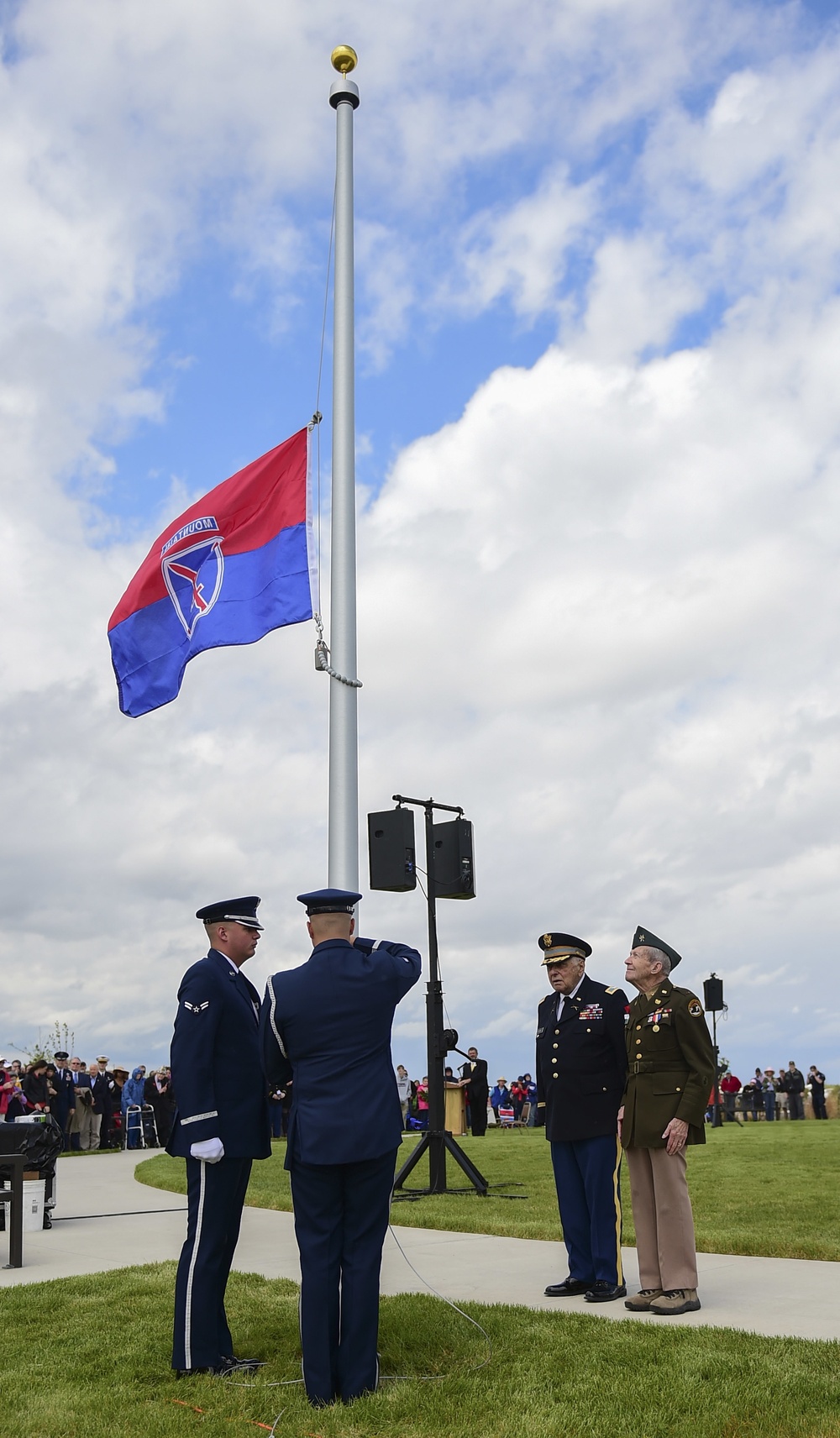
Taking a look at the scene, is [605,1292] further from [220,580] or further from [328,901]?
[220,580]

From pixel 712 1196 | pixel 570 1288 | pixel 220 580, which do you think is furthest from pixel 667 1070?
pixel 712 1196

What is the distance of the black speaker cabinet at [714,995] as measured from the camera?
3081cm

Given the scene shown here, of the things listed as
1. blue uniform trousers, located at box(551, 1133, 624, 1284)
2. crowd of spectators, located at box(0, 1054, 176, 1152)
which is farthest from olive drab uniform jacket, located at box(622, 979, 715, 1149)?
crowd of spectators, located at box(0, 1054, 176, 1152)

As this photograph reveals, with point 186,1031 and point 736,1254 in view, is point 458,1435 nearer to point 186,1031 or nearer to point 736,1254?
point 186,1031

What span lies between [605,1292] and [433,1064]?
616cm

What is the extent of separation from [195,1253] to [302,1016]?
129 centimetres

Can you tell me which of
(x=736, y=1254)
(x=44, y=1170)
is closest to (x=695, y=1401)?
(x=736, y=1254)

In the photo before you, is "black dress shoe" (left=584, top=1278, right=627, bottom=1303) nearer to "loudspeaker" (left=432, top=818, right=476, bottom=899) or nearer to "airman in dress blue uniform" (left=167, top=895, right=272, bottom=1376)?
"airman in dress blue uniform" (left=167, top=895, right=272, bottom=1376)

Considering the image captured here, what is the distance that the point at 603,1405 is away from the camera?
465 centimetres

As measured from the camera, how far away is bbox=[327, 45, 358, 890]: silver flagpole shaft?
7.27 m

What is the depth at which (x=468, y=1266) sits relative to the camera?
8250 mm

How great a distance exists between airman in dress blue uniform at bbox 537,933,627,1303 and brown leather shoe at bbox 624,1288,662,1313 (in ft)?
1.06

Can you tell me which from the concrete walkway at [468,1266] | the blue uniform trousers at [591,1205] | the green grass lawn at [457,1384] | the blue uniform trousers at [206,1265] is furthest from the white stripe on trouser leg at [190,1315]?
the blue uniform trousers at [591,1205]

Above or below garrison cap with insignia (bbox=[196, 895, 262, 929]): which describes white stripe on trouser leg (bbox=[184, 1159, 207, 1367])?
below
